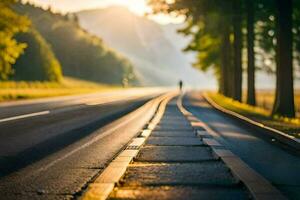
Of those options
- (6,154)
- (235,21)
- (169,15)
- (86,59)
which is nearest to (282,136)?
(6,154)

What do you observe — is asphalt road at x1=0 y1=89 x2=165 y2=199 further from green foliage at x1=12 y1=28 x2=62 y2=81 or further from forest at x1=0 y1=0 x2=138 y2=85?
forest at x1=0 y1=0 x2=138 y2=85

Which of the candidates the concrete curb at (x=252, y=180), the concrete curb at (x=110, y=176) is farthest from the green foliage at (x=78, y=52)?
the concrete curb at (x=252, y=180)

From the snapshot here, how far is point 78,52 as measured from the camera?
13012cm

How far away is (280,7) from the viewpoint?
21.2 m

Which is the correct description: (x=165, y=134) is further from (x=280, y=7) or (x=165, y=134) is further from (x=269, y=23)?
(x=269, y=23)

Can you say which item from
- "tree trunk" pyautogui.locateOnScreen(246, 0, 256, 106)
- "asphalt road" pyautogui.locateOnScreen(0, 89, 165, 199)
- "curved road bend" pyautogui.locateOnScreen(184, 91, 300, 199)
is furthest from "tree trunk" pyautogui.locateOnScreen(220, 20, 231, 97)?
"curved road bend" pyautogui.locateOnScreen(184, 91, 300, 199)

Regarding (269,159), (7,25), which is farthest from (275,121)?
(7,25)

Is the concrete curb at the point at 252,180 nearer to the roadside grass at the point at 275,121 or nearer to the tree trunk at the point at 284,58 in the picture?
the roadside grass at the point at 275,121

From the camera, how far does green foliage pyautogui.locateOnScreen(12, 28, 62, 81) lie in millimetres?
90375

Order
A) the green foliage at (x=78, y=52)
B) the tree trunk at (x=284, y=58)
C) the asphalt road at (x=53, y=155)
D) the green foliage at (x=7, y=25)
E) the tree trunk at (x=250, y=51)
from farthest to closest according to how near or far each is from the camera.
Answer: the green foliage at (x=78, y=52) → the green foliage at (x=7, y=25) → the tree trunk at (x=250, y=51) → the tree trunk at (x=284, y=58) → the asphalt road at (x=53, y=155)

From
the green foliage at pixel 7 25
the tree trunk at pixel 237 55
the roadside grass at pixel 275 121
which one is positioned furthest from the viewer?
the green foliage at pixel 7 25

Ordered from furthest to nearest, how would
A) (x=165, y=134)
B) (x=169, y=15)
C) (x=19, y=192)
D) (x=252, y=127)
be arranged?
(x=169, y=15) → (x=252, y=127) → (x=165, y=134) → (x=19, y=192)

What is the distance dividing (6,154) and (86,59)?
A: 123528 millimetres

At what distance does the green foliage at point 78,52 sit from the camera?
130 metres
